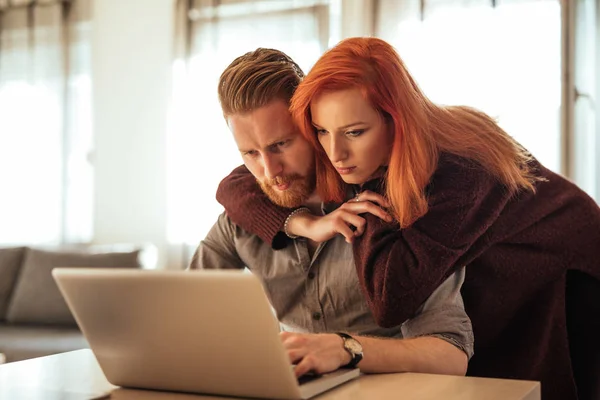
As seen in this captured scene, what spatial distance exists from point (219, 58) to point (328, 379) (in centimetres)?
383

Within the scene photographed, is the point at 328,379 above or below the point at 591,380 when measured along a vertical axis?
above

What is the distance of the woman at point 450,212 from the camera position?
1.33m

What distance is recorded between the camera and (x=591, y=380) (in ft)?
4.93

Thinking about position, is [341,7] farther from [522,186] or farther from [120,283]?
[120,283]

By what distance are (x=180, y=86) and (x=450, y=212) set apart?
3.65 meters

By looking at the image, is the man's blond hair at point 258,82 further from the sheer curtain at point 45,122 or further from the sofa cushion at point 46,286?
Result: the sheer curtain at point 45,122

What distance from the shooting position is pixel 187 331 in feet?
3.23

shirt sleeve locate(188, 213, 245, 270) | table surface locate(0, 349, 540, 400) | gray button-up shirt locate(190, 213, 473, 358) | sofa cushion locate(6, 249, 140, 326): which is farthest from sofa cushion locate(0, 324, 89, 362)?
table surface locate(0, 349, 540, 400)

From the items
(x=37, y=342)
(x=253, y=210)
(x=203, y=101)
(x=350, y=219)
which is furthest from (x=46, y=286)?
(x=350, y=219)

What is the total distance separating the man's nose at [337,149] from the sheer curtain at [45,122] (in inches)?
158

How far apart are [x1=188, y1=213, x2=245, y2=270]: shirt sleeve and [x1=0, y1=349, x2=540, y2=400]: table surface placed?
0.54 meters

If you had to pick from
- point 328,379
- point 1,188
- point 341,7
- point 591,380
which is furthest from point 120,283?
point 1,188

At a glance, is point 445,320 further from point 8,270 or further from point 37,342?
point 8,270

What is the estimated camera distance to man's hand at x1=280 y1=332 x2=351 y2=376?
1071 millimetres
